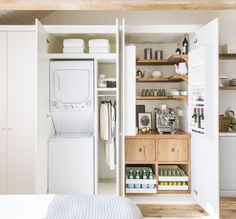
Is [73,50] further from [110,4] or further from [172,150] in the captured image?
[172,150]

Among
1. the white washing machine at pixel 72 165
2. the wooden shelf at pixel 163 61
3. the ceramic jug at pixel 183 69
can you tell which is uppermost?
the wooden shelf at pixel 163 61

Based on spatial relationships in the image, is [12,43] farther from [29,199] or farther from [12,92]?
[29,199]

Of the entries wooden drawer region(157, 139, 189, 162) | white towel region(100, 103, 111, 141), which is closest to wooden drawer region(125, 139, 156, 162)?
wooden drawer region(157, 139, 189, 162)

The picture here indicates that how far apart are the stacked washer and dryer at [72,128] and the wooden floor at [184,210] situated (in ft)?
2.46

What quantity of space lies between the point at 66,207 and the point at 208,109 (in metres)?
2.03

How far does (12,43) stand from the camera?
11.3 ft

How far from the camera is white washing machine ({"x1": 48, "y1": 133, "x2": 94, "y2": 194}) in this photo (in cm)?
347

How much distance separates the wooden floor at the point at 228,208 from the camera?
3.27 m

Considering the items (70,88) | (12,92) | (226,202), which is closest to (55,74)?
(70,88)

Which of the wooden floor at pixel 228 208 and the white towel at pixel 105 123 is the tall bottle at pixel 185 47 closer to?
the white towel at pixel 105 123

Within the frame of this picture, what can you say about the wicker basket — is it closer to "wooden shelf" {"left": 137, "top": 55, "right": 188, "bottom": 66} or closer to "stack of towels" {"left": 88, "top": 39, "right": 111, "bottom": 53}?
"wooden shelf" {"left": 137, "top": 55, "right": 188, "bottom": 66}

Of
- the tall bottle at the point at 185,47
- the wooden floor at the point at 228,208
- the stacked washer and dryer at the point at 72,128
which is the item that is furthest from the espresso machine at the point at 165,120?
the wooden floor at the point at 228,208

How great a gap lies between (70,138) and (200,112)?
159 centimetres

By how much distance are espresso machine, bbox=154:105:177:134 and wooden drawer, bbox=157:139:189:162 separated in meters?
0.19
